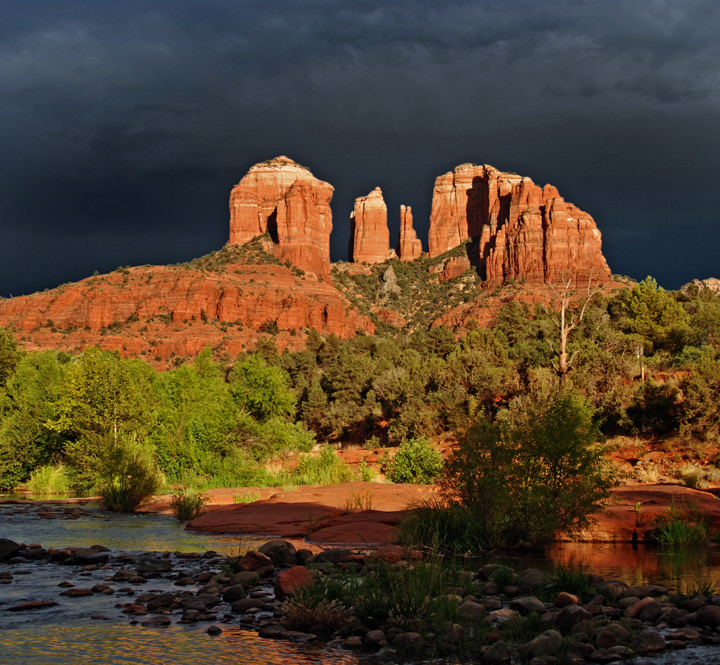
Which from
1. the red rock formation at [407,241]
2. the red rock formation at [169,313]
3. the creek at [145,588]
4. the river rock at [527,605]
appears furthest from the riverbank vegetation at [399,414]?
the red rock formation at [407,241]

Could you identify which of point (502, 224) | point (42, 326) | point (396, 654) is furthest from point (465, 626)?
point (502, 224)

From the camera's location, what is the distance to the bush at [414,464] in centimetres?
2528

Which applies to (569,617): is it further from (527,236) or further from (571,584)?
(527,236)

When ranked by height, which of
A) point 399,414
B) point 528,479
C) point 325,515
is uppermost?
point 399,414

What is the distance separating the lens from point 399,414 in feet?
149

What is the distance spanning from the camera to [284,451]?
35062 mm

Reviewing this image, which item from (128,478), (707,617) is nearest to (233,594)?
(707,617)

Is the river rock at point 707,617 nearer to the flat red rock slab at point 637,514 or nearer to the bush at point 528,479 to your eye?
the bush at point 528,479

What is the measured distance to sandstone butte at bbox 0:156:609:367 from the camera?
108 meters

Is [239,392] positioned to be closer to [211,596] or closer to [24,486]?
[24,486]

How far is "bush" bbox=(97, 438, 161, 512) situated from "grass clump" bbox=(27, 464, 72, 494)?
4.43m

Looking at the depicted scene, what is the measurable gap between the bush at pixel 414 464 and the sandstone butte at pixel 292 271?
74.2m

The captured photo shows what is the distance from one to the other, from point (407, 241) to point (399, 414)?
137 meters

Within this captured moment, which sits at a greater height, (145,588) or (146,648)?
(146,648)
